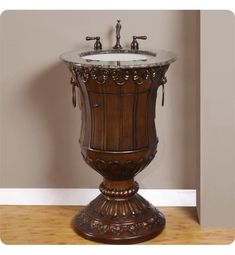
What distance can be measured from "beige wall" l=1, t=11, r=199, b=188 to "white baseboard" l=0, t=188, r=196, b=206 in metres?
0.04

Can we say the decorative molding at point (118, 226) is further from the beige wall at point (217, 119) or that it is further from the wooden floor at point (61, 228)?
the beige wall at point (217, 119)

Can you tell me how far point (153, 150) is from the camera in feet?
10.8

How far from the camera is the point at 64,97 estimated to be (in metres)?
3.66

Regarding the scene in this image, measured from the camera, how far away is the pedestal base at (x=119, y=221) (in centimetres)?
327

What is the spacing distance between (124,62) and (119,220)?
0.88 metres

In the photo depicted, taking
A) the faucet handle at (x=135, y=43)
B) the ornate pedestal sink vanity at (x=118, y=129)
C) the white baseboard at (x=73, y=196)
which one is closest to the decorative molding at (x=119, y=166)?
the ornate pedestal sink vanity at (x=118, y=129)

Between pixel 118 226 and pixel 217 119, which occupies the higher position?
pixel 217 119

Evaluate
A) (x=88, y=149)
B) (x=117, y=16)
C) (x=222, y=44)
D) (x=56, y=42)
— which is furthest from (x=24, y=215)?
(x=222, y=44)

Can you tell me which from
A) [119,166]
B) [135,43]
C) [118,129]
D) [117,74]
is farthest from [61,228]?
[135,43]

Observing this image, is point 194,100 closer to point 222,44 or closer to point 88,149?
point 222,44

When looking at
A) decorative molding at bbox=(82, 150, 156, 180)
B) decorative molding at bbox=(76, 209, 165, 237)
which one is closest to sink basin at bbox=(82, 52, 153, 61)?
decorative molding at bbox=(82, 150, 156, 180)

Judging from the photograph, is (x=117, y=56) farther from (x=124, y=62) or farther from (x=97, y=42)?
(x=124, y=62)

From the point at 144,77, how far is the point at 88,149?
0.50 m

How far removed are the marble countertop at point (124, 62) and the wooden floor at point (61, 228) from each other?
95cm
